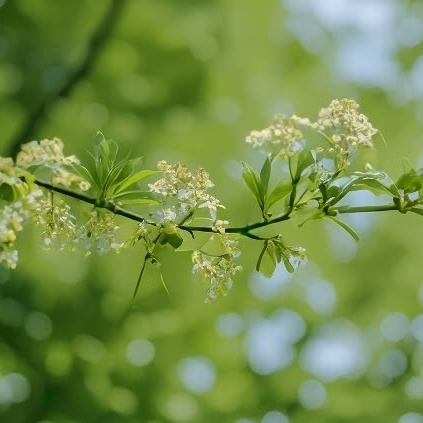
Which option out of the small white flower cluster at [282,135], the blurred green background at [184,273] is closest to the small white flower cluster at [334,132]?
the small white flower cluster at [282,135]

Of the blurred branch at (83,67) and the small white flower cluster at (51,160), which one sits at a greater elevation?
the blurred branch at (83,67)

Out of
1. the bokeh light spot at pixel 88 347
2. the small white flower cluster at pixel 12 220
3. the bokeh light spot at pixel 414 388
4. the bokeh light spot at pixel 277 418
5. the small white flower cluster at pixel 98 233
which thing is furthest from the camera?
the bokeh light spot at pixel 414 388

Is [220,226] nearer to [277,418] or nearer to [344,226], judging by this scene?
[344,226]

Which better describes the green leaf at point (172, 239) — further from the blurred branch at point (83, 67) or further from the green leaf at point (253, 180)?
the blurred branch at point (83, 67)

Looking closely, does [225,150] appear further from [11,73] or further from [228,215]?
[11,73]

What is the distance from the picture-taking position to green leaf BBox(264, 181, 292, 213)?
0.80 m

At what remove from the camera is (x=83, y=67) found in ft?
11.9

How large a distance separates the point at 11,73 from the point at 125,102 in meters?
0.62

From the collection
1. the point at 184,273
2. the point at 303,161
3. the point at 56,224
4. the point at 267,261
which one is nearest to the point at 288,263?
the point at 267,261

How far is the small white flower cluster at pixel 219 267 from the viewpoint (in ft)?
2.61

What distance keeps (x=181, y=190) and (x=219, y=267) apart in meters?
0.10

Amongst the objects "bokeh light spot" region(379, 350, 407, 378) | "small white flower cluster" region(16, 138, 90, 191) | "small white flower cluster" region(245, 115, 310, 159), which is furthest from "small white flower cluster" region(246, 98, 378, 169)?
"bokeh light spot" region(379, 350, 407, 378)

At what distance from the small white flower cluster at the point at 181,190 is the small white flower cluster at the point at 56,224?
0.32 feet

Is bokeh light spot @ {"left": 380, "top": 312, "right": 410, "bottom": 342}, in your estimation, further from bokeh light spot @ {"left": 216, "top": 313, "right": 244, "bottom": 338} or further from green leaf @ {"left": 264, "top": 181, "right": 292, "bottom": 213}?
green leaf @ {"left": 264, "top": 181, "right": 292, "bottom": 213}
